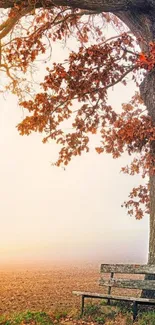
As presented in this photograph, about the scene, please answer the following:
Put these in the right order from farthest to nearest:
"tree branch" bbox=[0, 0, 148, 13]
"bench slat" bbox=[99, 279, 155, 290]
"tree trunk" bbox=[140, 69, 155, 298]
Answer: "tree trunk" bbox=[140, 69, 155, 298] → "tree branch" bbox=[0, 0, 148, 13] → "bench slat" bbox=[99, 279, 155, 290]

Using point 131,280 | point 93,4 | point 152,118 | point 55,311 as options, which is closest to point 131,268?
point 131,280

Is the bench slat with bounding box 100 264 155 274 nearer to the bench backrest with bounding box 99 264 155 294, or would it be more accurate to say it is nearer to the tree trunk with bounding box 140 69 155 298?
the bench backrest with bounding box 99 264 155 294

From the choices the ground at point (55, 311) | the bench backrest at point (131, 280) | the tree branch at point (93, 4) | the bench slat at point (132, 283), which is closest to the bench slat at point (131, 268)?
the bench backrest at point (131, 280)

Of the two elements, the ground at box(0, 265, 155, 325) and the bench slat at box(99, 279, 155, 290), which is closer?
the ground at box(0, 265, 155, 325)

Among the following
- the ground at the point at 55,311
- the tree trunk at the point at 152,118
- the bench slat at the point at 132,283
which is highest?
the tree trunk at the point at 152,118

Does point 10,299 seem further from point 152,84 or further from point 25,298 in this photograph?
point 152,84

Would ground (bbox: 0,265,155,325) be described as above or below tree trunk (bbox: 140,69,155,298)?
below

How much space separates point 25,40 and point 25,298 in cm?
710

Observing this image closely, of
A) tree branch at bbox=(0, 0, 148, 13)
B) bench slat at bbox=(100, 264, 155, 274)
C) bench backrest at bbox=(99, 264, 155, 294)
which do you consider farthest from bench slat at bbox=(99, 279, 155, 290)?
tree branch at bbox=(0, 0, 148, 13)

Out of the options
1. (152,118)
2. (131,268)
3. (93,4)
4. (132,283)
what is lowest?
(132,283)

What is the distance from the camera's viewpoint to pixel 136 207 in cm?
1547

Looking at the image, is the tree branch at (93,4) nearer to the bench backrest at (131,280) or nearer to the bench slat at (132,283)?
the bench backrest at (131,280)

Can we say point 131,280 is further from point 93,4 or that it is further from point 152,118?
point 93,4

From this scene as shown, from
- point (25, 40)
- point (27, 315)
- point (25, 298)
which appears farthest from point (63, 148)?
point (27, 315)
